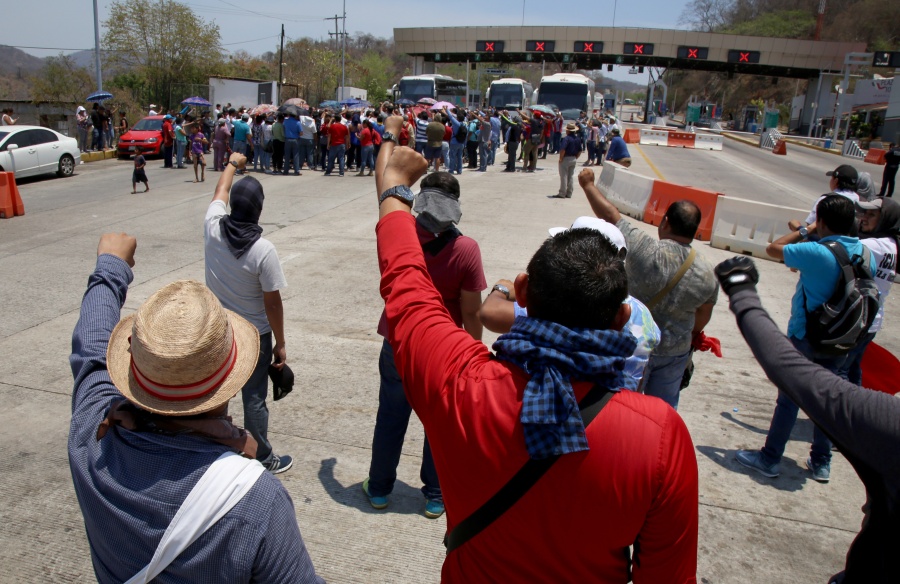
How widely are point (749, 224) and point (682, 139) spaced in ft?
99.9

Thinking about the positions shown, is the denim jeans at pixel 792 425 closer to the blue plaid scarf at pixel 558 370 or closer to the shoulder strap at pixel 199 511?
the blue plaid scarf at pixel 558 370

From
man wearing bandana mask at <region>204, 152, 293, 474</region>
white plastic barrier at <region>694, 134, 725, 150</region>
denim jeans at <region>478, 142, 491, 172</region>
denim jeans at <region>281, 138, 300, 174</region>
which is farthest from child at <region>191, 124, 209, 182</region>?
white plastic barrier at <region>694, 134, 725, 150</region>

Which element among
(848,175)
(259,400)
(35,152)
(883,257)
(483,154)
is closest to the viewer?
(259,400)

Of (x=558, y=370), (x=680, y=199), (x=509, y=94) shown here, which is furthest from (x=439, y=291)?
(x=509, y=94)

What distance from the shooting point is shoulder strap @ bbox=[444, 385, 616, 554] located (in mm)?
1416

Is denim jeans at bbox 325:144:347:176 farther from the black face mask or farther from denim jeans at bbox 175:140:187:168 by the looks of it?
the black face mask

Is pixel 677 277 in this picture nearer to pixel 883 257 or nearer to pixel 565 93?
pixel 883 257

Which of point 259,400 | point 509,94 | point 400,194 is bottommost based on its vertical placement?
point 259,400

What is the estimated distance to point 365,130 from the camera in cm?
1852

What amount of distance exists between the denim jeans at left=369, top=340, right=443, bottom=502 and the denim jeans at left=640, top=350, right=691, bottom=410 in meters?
1.37

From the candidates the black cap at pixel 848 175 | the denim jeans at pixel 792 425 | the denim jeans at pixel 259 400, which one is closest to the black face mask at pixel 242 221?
the denim jeans at pixel 259 400

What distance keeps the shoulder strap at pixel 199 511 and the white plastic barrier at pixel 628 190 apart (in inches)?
532

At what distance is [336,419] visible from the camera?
485 centimetres

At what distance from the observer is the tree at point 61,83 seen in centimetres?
3081
